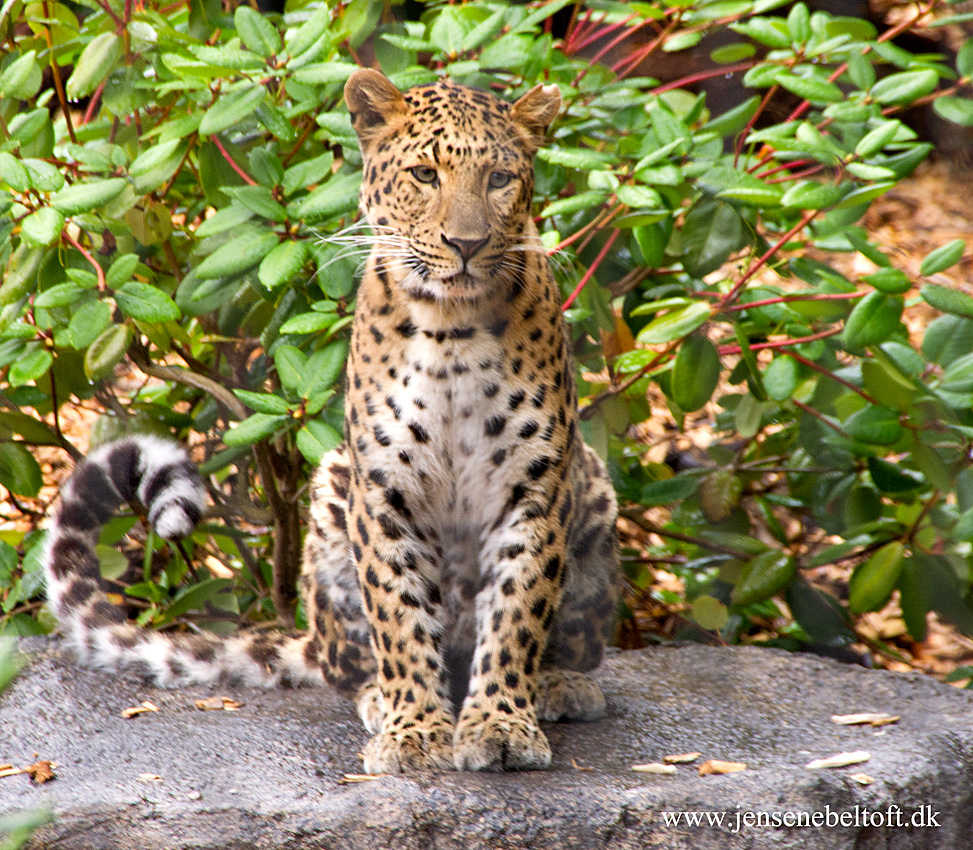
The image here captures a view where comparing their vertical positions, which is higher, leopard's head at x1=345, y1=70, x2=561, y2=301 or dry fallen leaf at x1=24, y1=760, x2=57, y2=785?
leopard's head at x1=345, y1=70, x2=561, y2=301

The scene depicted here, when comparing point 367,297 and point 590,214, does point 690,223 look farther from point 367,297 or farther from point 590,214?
point 367,297

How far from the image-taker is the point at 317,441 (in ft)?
11.4

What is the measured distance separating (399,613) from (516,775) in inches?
21.3

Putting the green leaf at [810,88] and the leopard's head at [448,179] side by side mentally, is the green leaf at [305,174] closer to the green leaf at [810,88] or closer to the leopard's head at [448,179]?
the leopard's head at [448,179]

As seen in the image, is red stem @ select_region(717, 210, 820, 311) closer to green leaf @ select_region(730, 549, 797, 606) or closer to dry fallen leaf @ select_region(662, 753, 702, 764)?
green leaf @ select_region(730, 549, 797, 606)

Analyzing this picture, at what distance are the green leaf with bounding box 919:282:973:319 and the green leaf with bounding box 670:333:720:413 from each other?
2.44ft

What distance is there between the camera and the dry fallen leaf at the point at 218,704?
335cm

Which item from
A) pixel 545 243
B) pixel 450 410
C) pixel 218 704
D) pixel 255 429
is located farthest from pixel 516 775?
pixel 545 243

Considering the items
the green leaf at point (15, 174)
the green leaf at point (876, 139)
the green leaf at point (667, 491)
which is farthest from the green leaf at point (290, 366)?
the green leaf at point (876, 139)

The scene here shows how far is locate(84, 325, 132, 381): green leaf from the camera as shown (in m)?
3.56

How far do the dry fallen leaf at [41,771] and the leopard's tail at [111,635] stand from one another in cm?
71

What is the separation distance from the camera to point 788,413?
4562mm

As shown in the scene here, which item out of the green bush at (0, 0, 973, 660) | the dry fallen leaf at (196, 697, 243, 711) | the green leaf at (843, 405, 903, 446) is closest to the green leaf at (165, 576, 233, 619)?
the green bush at (0, 0, 973, 660)

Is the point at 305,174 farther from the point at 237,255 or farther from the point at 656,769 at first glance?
the point at 656,769
